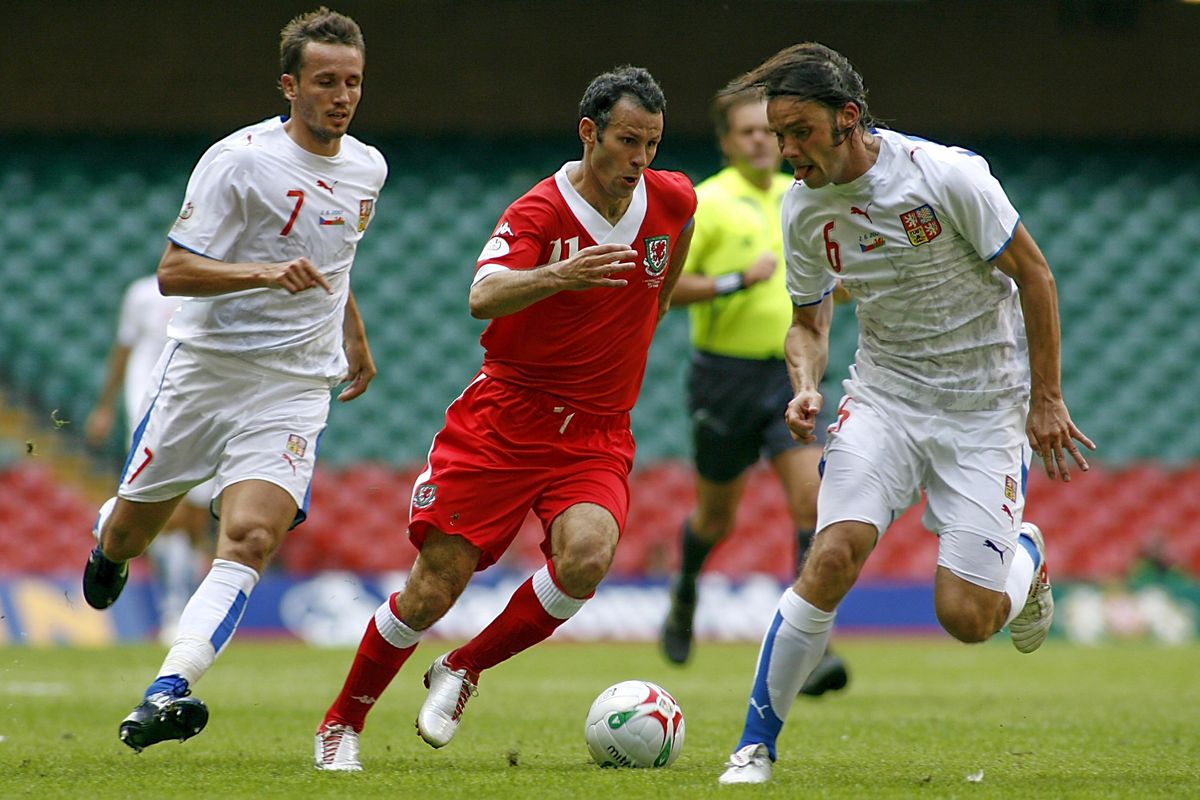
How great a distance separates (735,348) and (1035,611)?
2821mm

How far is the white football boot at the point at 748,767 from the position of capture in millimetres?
4508

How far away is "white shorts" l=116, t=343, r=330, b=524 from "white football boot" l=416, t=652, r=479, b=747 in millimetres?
727

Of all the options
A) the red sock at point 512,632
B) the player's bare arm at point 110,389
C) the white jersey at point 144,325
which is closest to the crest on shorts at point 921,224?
the red sock at point 512,632

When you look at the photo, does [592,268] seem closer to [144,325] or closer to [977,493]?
[977,493]

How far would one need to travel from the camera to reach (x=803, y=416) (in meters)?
4.66

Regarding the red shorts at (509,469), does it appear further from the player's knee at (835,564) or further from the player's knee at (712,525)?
the player's knee at (712,525)

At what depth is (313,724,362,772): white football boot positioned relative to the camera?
4.98 metres

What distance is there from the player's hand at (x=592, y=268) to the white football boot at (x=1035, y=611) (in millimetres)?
1721

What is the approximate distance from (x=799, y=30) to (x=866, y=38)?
0.64 meters

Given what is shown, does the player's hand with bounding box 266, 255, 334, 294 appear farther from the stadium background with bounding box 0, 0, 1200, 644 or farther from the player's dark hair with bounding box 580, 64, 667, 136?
the stadium background with bounding box 0, 0, 1200, 644

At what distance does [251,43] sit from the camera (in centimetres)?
1462

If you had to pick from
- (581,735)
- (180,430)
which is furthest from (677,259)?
(581,735)

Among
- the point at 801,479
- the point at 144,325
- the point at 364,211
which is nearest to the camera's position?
the point at 364,211

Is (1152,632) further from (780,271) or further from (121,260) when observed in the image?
(121,260)
